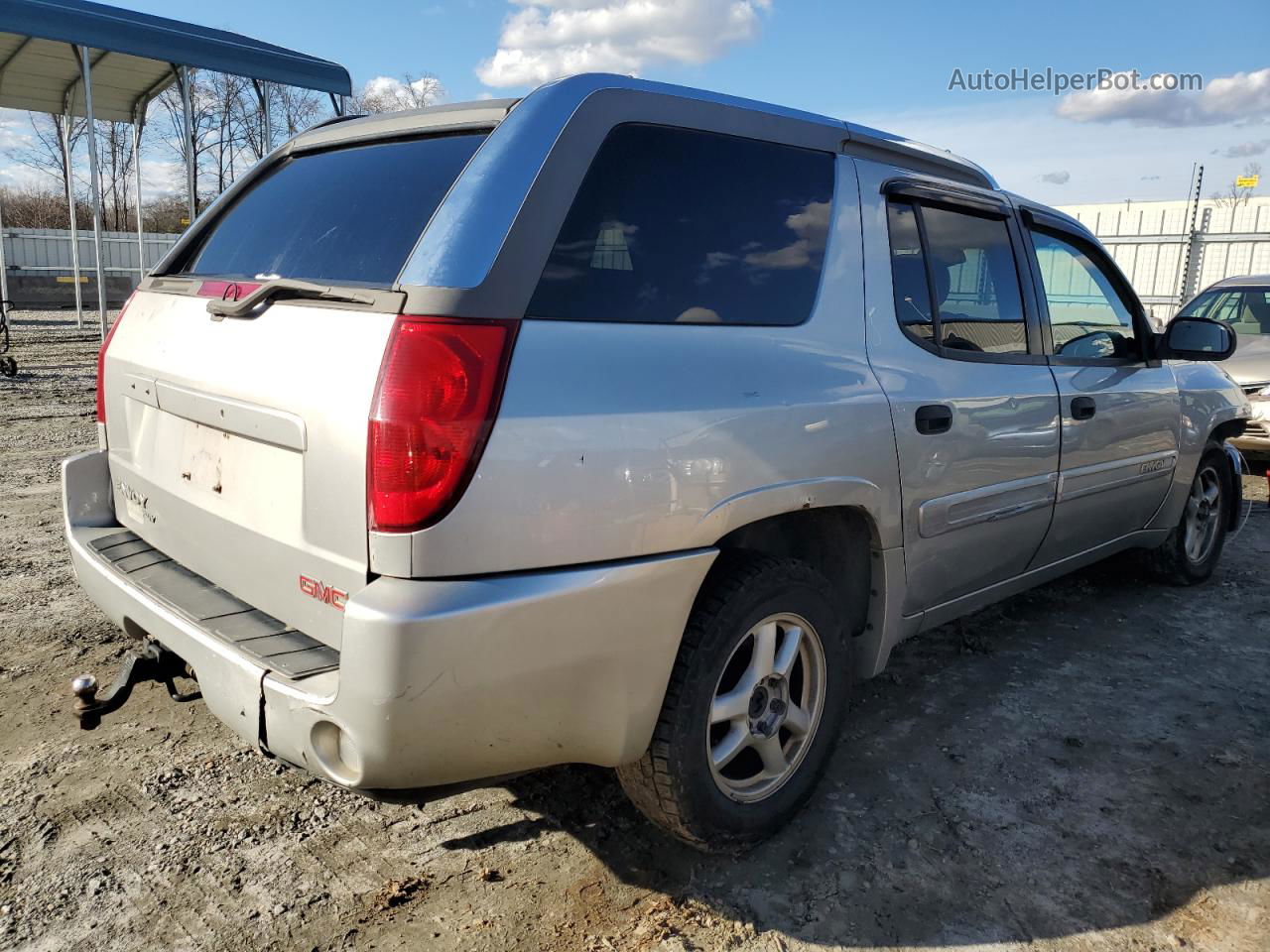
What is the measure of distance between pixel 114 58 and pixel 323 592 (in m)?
13.5

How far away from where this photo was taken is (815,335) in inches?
101

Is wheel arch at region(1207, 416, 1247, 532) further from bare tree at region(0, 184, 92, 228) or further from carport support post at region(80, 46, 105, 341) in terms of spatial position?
bare tree at region(0, 184, 92, 228)

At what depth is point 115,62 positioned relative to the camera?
12.7 meters

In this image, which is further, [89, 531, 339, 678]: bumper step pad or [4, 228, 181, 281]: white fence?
[4, 228, 181, 281]: white fence

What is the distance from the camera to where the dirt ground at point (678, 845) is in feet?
7.39

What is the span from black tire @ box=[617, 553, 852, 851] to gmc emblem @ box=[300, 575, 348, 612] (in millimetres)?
791

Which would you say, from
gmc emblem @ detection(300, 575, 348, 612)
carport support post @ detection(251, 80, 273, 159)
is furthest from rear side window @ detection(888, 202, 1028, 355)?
carport support post @ detection(251, 80, 273, 159)

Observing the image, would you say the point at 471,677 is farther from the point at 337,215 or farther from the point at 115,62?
the point at 115,62

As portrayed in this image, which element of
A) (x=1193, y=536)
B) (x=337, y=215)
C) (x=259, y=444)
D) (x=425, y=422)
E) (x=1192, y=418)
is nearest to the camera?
(x=425, y=422)

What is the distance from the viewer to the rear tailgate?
6.33ft

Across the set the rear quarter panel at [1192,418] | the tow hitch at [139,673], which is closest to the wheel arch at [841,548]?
the tow hitch at [139,673]

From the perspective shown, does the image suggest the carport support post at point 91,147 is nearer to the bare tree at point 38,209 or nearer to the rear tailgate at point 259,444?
the rear tailgate at point 259,444

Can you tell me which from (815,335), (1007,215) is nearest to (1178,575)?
(1007,215)

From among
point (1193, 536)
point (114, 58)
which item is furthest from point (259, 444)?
point (114, 58)
